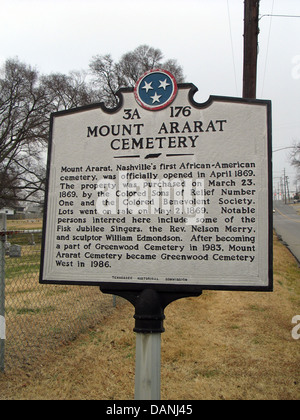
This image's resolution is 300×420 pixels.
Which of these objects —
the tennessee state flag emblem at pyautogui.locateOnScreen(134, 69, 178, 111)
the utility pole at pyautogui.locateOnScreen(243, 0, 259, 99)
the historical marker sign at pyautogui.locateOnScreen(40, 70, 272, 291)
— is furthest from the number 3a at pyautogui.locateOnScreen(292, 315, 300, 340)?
the utility pole at pyautogui.locateOnScreen(243, 0, 259, 99)

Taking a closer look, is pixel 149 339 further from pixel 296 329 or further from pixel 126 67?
pixel 126 67

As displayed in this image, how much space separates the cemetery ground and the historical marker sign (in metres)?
1.57

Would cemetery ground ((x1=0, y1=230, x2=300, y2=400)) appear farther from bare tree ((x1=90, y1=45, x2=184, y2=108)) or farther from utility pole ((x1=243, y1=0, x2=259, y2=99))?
bare tree ((x1=90, y1=45, x2=184, y2=108))

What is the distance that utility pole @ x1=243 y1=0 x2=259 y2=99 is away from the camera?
19.5 feet

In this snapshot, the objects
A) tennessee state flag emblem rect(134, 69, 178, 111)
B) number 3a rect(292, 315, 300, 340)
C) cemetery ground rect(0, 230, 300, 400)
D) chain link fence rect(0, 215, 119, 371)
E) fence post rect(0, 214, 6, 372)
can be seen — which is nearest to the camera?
tennessee state flag emblem rect(134, 69, 178, 111)

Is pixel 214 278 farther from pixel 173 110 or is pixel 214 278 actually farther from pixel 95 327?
pixel 95 327

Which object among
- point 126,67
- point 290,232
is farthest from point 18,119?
point 290,232

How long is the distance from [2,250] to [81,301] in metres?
3.03

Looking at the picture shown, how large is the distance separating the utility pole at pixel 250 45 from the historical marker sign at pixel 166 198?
14.8ft

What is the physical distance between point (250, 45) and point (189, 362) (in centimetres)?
507

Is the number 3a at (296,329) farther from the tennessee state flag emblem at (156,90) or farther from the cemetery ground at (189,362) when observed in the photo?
the tennessee state flag emblem at (156,90)

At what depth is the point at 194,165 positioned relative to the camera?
226cm

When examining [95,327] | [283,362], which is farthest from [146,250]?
[95,327]

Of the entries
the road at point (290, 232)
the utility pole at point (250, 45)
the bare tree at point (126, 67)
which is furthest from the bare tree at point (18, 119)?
the utility pole at point (250, 45)
